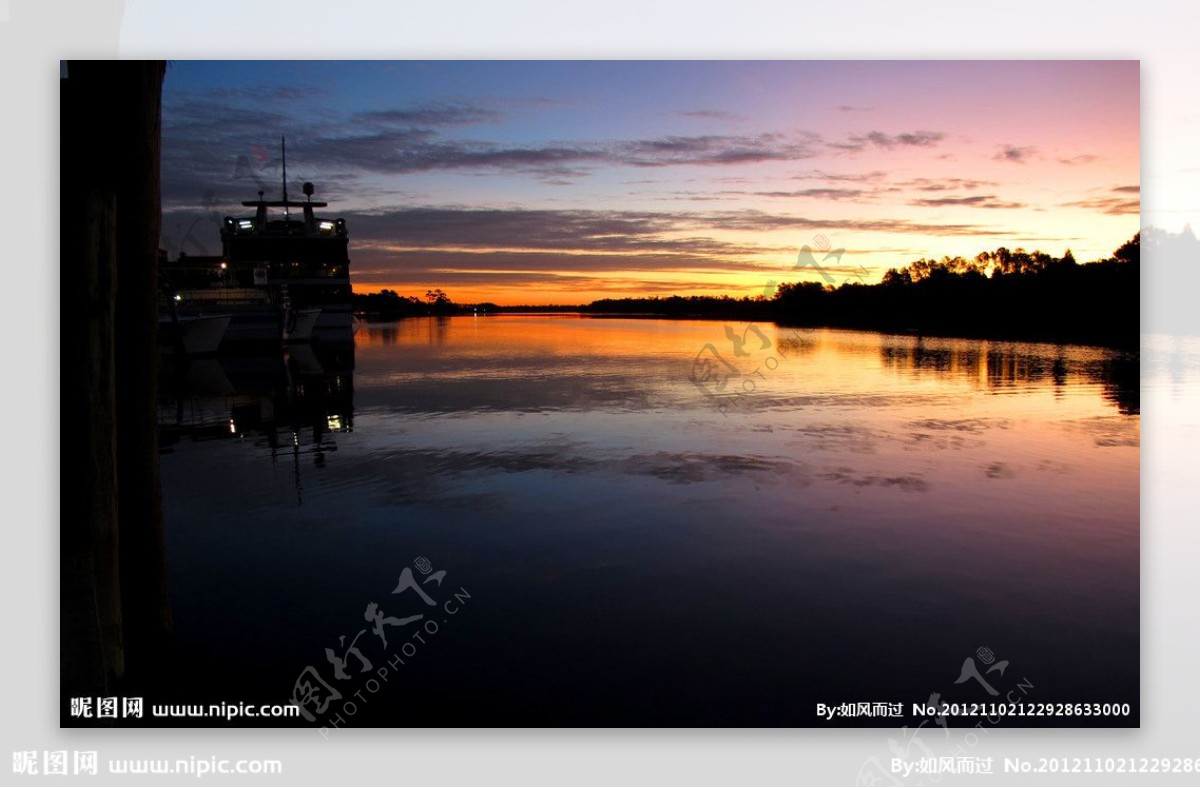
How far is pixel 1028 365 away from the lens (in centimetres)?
2358

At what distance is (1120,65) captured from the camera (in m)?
5.99

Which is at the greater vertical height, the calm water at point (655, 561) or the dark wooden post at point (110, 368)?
the dark wooden post at point (110, 368)

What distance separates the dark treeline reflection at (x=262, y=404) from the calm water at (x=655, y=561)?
0.59ft

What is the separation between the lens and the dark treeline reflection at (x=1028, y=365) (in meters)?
18.1

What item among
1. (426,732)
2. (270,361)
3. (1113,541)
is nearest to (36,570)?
(426,732)

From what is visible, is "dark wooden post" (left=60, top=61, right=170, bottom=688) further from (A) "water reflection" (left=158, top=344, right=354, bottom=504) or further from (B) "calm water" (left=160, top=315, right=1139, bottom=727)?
(A) "water reflection" (left=158, top=344, right=354, bottom=504)

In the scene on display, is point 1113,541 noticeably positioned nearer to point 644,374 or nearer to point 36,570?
point 36,570

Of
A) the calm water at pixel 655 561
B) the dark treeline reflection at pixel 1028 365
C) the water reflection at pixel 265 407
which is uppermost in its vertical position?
the dark treeline reflection at pixel 1028 365

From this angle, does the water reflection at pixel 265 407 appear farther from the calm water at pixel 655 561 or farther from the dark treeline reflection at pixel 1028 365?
the dark treeline reflection at pixel 1028 365

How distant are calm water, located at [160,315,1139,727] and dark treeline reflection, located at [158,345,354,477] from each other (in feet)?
0.59

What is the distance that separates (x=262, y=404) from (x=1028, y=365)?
759 inches

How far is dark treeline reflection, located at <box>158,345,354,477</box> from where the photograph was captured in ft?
39.8

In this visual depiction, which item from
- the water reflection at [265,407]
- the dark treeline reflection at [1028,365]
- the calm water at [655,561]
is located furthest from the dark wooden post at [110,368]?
the dark treeline reflection at [1028,365]

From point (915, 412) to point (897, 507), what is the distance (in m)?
7.06
